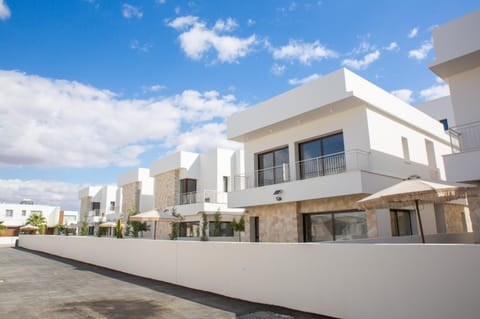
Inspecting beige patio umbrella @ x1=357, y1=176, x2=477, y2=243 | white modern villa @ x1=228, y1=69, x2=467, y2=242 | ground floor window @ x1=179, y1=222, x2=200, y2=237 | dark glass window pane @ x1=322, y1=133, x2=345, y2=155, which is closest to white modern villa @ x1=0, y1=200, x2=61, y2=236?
ground floor window @ x1=179, y1=222, x2=200, y2=237

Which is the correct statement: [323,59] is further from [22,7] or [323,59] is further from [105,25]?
[22,7]

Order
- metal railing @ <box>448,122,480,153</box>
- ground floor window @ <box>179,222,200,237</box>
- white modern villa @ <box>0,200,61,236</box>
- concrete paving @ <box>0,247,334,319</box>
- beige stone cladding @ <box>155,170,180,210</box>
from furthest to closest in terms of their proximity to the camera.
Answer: white modern villa @ <box>0,200,61,236</box>
beige stone cladding @ <box>155,170,180,210</box>
ground floor window @ <box>179,222,200,237</box>
metal railing @ <box>448,122,480,153</box>
concrete paving @ <box>0,247,334,319</box>

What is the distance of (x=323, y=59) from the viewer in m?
13.1

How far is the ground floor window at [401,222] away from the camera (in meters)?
12.3

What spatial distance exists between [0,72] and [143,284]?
1173cm

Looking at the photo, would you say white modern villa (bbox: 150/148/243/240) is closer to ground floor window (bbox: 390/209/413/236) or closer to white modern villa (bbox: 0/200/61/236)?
ground floor window (bbox: 390/209/413/236)

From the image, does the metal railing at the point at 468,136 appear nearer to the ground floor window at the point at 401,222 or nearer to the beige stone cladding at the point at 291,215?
the beige stone cladding at the point at 291,215

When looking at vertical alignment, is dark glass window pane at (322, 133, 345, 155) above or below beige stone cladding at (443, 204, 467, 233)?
above

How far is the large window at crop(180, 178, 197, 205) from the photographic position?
79.8 feet

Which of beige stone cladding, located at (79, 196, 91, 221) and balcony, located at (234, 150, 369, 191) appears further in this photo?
beige stone cladding, located at (79, 196, 91, 221)

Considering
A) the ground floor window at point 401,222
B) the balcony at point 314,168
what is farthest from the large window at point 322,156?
the ground floor window at point 401,222

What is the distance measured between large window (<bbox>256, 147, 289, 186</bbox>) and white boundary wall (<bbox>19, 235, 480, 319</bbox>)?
6.94 metres

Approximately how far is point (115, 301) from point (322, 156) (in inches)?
362

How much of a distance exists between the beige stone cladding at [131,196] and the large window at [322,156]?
69.7 ft
